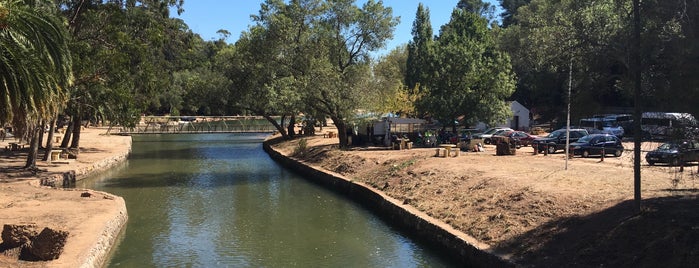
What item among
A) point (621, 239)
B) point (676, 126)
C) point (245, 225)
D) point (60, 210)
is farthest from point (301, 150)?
point (676, 126)

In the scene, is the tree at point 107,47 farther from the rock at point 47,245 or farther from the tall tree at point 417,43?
the tall tree at point 417,43

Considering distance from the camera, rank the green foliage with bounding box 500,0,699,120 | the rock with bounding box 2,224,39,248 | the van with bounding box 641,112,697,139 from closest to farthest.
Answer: the green foliage with bounding box 500,0,699,120
the van with bounding box 641,112,697,139
the rock with bounding box 2,224,39,248

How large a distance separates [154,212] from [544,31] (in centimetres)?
1802

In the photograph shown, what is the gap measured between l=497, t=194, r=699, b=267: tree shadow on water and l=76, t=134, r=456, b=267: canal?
307 cm

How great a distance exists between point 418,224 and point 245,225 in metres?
7.21

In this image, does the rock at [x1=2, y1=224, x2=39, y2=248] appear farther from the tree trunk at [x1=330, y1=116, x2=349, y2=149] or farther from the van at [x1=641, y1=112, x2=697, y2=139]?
the tree trunk at [x1=330, y1=116, x2=349, y2=149]

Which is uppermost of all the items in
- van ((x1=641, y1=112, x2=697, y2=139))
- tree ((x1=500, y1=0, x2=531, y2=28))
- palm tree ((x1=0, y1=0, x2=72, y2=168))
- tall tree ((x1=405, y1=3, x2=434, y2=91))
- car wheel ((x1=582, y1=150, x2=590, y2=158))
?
tree ((x1=500, y1=0, x2=531, y2=28))

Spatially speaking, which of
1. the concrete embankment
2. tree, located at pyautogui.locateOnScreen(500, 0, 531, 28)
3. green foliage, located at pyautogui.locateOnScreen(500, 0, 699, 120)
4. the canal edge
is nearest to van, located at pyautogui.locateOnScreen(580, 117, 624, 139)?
the concrete embankment

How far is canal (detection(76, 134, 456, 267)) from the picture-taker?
57.3 ft

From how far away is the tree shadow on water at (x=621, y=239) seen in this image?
473 inches

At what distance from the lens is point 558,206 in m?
17.0

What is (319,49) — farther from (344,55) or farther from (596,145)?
(596,145)

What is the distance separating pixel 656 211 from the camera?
1412 centimetres

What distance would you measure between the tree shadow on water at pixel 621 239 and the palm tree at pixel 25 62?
1394 cm
